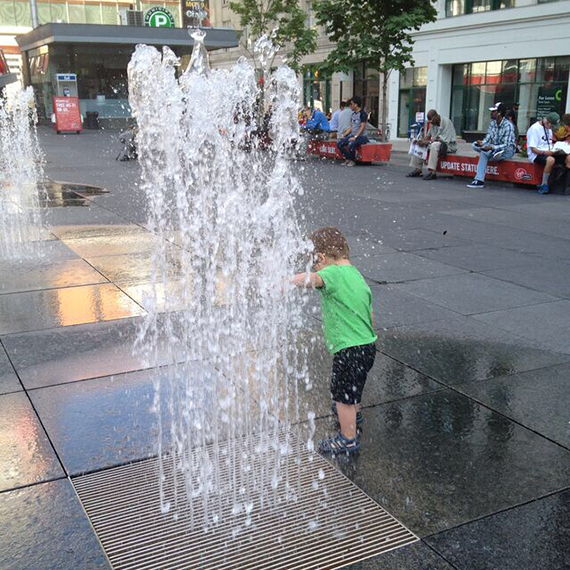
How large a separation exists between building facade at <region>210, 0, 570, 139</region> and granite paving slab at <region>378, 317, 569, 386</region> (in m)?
17.2

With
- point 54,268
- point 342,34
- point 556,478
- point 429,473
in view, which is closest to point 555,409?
point 556,478

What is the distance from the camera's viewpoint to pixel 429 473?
3.34 m

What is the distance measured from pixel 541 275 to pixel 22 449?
17.9ft

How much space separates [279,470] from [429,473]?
29.0 inches

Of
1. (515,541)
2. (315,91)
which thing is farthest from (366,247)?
(315,91)

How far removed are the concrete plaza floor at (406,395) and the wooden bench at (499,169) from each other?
5.28 m

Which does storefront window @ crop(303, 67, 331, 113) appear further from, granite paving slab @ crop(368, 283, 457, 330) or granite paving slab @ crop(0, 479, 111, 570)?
granite paving slab @ crop(0, 479, 111, 570)

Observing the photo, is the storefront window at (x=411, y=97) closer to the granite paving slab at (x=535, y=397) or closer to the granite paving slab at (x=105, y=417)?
the granite paving slab at (x=535, y=397)

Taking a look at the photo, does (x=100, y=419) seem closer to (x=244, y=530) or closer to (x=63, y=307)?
(x=244, y=530)

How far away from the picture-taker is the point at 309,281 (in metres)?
3.32

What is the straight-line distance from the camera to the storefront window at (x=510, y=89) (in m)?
23.9

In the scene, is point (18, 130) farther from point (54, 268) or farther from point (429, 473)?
point (429, 473)

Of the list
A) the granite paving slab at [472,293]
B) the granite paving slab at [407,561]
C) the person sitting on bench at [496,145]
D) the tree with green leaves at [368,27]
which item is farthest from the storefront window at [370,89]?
the granite paving slab at [407,561]

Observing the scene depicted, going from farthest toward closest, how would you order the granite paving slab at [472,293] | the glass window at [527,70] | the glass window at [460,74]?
the glass window at [460,74]
the glass window at [527,70]
the granite paving slab at [472,293]
